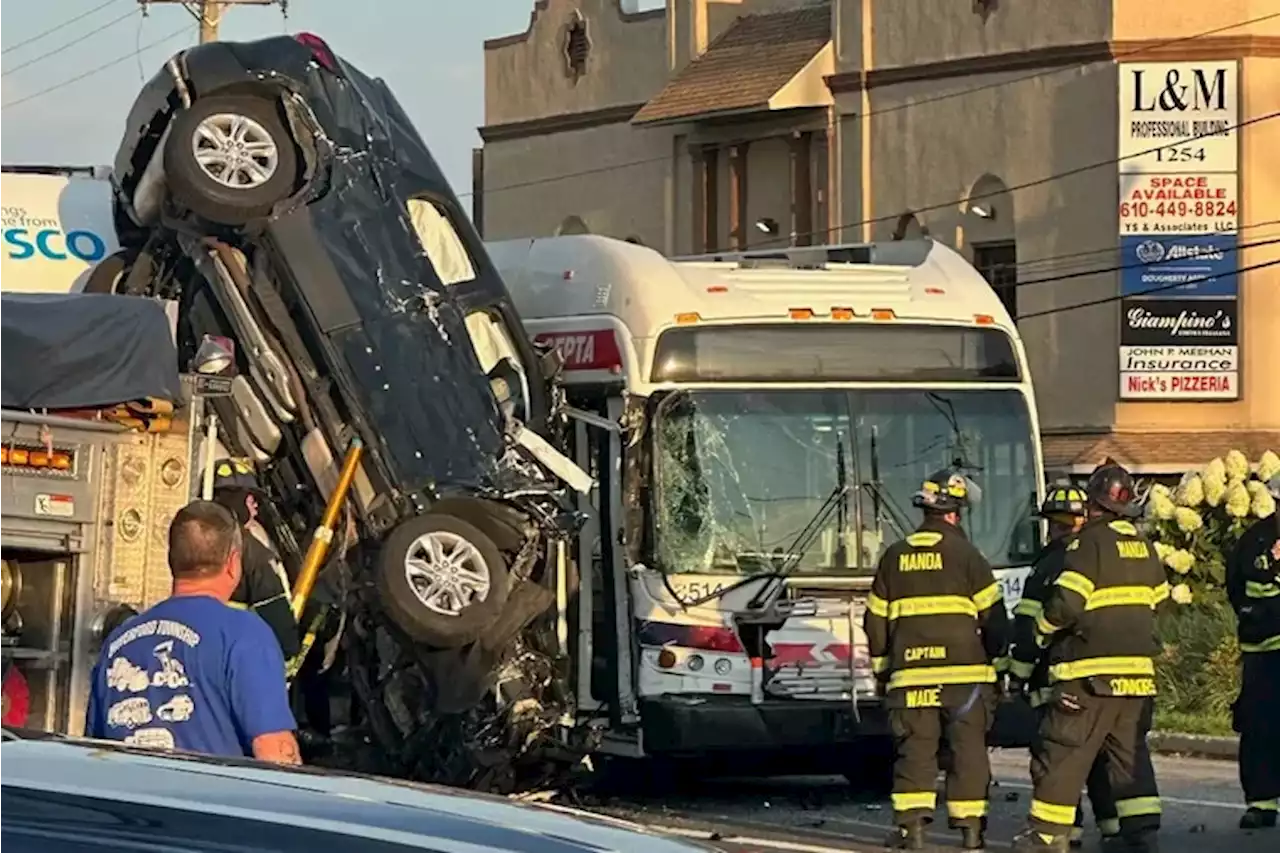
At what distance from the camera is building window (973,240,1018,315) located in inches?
1357

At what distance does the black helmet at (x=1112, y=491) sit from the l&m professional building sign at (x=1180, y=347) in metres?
22.8

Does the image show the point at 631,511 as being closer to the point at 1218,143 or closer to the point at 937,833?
the point at 937,833

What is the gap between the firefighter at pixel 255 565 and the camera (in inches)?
411

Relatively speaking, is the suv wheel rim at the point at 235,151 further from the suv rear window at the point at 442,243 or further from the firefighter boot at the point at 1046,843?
the firefighter boot at the point at 1046,843

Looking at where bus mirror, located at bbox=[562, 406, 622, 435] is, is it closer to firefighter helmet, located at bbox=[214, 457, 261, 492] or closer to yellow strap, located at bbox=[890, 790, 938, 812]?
firefighter helmet, located at bbox=[214, 457, 261, 492]

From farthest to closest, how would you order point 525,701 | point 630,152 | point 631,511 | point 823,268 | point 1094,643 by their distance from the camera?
point 630,152, point 823,268, point 631,511, point 525,701, point 1094,643

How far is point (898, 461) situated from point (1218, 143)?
21.3 m

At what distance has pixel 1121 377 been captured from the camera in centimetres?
3325

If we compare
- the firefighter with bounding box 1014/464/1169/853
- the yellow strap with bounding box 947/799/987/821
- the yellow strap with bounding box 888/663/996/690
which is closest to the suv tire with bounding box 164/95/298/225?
the yellow strap with bounding box 888/663/996/690

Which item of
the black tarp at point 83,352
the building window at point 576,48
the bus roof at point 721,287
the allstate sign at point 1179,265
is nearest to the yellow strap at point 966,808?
the bus roof at point 721,287

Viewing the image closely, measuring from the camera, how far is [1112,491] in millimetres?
10656

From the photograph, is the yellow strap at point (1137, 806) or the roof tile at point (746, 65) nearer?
the yellow strap at point (1137, 806)

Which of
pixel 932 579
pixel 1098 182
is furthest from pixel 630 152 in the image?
pixel 932 579

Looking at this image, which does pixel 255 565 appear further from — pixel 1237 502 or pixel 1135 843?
pixel 1237 502
